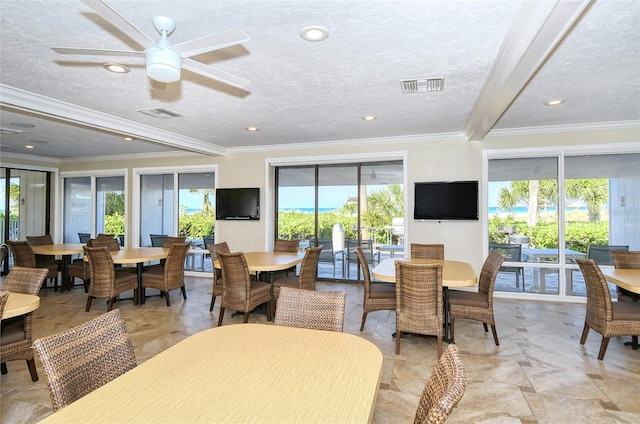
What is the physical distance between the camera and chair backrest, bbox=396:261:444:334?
2.98 m

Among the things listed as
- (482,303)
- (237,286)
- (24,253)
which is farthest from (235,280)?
(24,253)

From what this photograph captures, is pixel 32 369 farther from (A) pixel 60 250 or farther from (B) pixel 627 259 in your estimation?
(B) pixel 627 259

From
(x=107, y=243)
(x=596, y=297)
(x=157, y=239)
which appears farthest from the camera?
(x=157, y=239)

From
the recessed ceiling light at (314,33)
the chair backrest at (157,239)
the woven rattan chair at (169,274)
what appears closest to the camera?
the recessed ceiling light at (314,33)

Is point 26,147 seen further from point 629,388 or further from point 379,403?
point 629,388

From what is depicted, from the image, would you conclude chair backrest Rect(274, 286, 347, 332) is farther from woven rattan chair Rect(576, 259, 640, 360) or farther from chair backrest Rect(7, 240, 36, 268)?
chair backrest Rect(7, 240, 36, 268)

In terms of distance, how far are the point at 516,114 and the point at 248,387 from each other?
4.59 m

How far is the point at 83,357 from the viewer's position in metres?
1.32

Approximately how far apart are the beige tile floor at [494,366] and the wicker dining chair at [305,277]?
1.74ft

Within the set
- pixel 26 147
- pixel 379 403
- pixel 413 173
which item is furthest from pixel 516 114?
pixel 26 147

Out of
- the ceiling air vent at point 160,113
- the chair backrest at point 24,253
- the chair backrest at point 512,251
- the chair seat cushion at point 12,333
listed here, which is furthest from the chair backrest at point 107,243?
the chair backrest at point 512,251

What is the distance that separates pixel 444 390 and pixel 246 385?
67 centimetres

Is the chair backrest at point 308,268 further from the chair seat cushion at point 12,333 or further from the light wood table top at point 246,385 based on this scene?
the chair seat cushion at point 12,333

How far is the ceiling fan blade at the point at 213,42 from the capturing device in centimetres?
182
